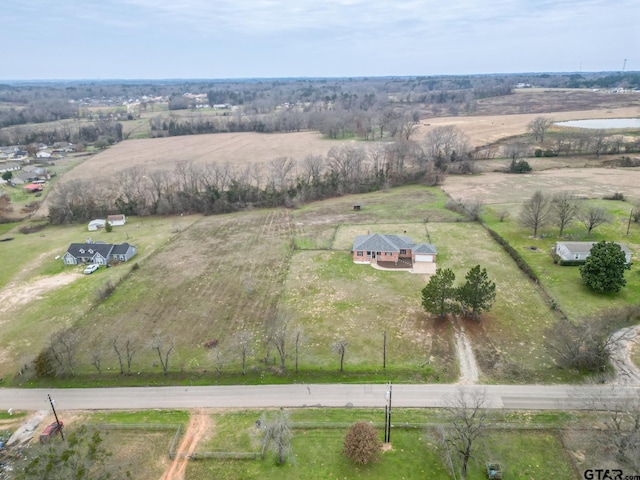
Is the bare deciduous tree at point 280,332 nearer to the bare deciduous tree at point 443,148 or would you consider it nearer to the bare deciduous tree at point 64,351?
the bare deciduous tree at point 64,351

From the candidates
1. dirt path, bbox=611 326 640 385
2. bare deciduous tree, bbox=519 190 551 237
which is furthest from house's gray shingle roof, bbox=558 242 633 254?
dirt path, bbox=611 326 640 385

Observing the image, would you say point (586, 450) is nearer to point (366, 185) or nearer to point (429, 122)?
point (366, 185)

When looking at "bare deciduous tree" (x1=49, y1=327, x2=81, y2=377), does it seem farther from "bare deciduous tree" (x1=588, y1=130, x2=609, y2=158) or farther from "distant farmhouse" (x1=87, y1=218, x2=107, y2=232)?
"bare deciduous tree" (x1=588, y1=130, x2=609, y2=158)

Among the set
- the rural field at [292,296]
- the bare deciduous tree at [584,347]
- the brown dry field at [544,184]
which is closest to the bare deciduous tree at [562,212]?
the rural field at [292,296]

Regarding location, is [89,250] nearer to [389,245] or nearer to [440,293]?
[389,245]

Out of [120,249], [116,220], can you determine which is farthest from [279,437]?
[116,220]

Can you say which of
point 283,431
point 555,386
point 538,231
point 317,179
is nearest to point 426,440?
point 283,431

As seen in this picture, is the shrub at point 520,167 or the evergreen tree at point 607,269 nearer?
the evergreen tree at point 607,269
